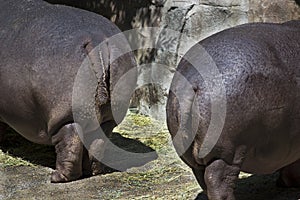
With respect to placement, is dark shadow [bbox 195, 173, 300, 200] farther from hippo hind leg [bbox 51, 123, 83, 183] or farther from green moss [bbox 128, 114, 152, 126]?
green moss [bbox 128, 114, 152, 126]

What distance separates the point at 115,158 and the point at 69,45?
3.11ft

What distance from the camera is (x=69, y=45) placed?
3924mm

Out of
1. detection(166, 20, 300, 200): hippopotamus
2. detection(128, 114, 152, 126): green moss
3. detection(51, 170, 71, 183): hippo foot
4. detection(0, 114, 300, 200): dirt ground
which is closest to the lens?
detection(166, 20, 300, 200): hippopotamus

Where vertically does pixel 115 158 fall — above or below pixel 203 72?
below

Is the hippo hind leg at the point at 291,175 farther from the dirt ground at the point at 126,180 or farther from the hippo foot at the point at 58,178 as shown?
the hippo foot at the point at 58,178

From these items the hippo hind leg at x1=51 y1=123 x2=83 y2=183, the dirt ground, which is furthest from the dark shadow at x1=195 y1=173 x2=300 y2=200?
the hippo hind leg at x1=51 y1=123 x2=83 y2=183

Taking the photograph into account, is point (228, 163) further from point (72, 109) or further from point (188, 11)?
point (188, 11)

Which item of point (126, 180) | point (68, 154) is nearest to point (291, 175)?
point (126, 180)

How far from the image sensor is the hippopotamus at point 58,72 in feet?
12.7

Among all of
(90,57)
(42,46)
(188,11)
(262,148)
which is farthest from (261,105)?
(188,11)

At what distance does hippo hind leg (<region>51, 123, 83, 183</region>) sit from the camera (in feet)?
13.0

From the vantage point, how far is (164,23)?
528 centimetres

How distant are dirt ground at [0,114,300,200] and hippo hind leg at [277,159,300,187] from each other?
0.04m

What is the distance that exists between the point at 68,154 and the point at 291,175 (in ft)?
4.44
